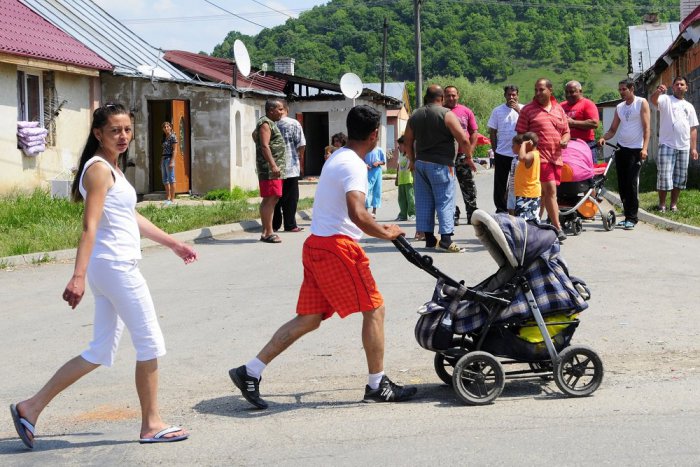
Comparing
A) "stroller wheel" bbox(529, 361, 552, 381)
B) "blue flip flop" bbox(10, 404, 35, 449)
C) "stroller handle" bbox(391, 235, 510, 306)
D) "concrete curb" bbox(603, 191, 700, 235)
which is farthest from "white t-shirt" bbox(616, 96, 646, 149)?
"blue flip flop" bbox(10, 404, 35, 449)

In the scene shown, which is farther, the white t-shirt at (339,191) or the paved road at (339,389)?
the white t-shirt at (339,191)

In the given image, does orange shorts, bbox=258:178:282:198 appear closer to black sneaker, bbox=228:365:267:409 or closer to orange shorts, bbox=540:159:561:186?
orange shorts, bbox=540:159:561:186

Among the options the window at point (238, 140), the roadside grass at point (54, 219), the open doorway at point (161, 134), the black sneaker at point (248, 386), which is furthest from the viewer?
the window at point (238, 140)

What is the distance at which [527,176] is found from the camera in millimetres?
12094

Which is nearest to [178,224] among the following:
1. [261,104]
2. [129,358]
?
[129,358]

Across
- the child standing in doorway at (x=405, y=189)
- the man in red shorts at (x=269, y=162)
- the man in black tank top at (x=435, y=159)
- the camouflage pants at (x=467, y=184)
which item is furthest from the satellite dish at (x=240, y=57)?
the man in black tank top at (x=435, y=159)

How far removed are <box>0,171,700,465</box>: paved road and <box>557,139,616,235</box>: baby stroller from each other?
275cm

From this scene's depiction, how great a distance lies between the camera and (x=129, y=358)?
766 cm

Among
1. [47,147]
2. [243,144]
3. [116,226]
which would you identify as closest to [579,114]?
[116,226]

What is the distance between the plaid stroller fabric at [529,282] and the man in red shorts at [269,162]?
8377mm

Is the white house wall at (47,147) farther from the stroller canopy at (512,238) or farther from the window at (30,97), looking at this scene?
the stroller canopy at (512,238)

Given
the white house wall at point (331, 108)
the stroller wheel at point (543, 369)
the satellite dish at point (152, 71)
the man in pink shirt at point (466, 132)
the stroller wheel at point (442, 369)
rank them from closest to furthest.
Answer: the stroller wheel at point (543, 369)
the stroller wheel at point (442, 369)
the man in pink shirt at point (466, 132)
the satellite dish at point (152, 71)
the white house wall at point (331, 108)

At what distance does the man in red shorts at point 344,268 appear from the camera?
19.6 feet

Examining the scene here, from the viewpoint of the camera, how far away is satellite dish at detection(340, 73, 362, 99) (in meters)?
32.8
